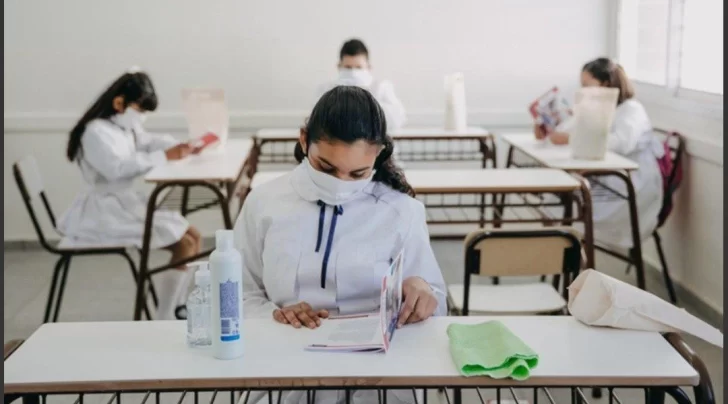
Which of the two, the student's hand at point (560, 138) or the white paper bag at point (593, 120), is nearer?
the white paper bag at point (593, 120)

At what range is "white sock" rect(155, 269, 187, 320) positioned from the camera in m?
3.58

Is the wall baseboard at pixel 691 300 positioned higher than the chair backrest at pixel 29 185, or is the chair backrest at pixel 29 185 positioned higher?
the chair backrest at pixel 29 185

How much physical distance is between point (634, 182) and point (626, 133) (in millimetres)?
243

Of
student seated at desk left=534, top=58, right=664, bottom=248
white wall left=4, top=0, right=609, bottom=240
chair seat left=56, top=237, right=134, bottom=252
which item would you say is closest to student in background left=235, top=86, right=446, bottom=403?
chair seat left=56, top=237, right=134, bottom=252

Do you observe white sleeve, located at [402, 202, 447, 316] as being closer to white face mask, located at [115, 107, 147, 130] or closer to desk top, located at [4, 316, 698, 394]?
desk top, located at [4, 316, 698, 394]

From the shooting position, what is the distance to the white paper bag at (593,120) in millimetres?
3594

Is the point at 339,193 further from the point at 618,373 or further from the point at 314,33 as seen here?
the point at 314,33

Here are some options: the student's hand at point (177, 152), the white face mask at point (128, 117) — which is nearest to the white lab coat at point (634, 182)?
the student's hand at point (177, 152)

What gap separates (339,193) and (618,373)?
67 centimetres

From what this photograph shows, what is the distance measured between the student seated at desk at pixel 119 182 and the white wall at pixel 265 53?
143 centimetres

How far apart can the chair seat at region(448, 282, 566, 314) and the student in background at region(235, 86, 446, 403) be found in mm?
839

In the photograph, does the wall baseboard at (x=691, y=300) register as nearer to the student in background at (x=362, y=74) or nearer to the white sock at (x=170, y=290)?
the student in background at (x=362, y=74)

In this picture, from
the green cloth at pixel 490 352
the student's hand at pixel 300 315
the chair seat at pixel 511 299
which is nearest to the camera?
the green cloth at pixel 490 352

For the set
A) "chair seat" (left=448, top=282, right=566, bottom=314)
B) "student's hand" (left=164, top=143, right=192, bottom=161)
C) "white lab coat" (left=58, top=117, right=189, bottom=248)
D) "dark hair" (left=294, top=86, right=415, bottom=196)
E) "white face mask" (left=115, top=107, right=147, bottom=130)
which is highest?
"dark hair" (left=294, top=86, right=415, bottom=196)
